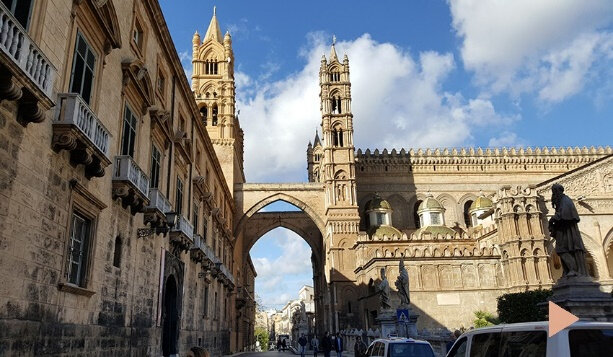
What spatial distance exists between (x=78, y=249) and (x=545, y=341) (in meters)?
7.59

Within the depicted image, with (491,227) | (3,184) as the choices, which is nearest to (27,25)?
(3,184)

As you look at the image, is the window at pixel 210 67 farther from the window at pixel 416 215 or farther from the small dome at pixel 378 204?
the window at pixel 416 215

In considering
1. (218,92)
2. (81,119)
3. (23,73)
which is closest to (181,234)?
(81,119)

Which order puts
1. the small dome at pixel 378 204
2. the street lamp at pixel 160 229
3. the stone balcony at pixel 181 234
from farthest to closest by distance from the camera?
the small dome at pixel 378 204
the stone balcony at pixel 181 234
the street lamp at pixel 160 229

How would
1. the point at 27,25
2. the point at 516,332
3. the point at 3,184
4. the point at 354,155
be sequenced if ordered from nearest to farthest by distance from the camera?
the point at 516,332, the point at 3,184, the point at 27,25, the point at 354,155

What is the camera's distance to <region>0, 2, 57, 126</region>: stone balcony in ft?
18.2

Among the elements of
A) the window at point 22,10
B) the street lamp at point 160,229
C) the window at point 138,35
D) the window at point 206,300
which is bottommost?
the window at point 206,300

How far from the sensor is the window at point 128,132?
1110 cm

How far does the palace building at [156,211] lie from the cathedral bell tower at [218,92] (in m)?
0.20

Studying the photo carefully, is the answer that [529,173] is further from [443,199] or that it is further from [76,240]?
[76,240]

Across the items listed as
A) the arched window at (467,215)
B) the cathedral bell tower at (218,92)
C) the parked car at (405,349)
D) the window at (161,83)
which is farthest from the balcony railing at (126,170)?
the arched window at (467,215)

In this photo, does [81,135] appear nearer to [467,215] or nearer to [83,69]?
[83,69]

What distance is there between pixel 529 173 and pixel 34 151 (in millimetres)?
50215

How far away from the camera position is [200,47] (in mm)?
47219
